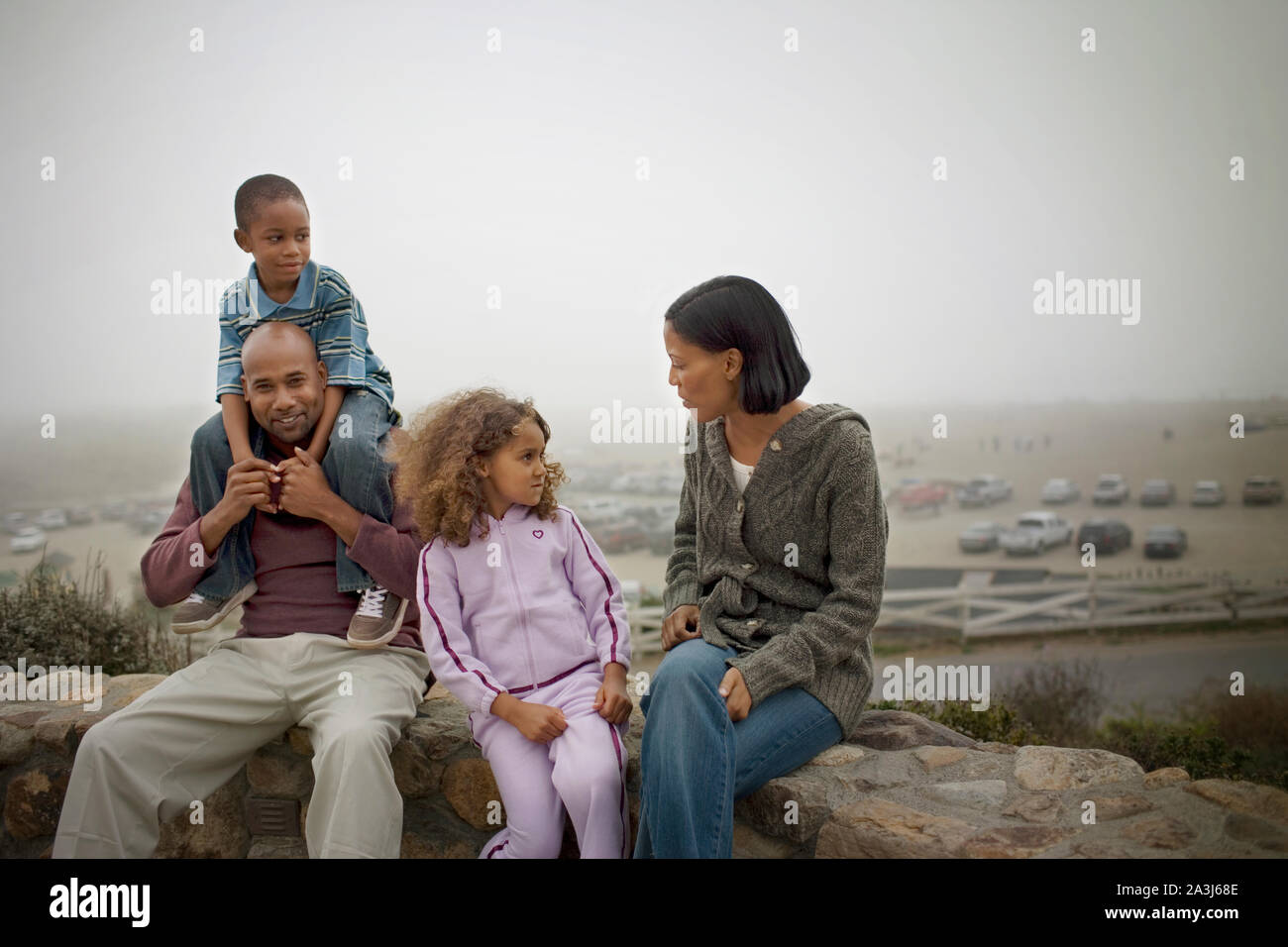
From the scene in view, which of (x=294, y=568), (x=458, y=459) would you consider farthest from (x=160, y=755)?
(x=458, y=459)

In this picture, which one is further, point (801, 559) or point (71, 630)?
point (71, 630)

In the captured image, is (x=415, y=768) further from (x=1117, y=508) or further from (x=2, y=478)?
(x=1117, y=508)

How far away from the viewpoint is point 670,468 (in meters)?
10.8

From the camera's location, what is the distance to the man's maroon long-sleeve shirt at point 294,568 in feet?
8.73

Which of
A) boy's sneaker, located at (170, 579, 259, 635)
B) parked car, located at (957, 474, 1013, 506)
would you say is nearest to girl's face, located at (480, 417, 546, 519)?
boy's sneaker, located at (170, 579, 259, 635)

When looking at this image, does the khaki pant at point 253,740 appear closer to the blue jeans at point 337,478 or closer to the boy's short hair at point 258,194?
the blue jeans at point 337,478

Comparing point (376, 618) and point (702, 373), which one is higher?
point (702, 373)

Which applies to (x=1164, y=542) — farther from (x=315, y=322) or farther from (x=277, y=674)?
(x=277, y=674)

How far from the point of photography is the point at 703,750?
2.16 meters

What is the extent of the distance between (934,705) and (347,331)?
2.83 m

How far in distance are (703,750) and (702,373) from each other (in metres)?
0.90

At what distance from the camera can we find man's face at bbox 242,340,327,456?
2.70m

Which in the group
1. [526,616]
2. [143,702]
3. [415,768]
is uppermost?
[526,616]

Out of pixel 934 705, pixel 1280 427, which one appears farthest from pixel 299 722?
pixel 1280 427
